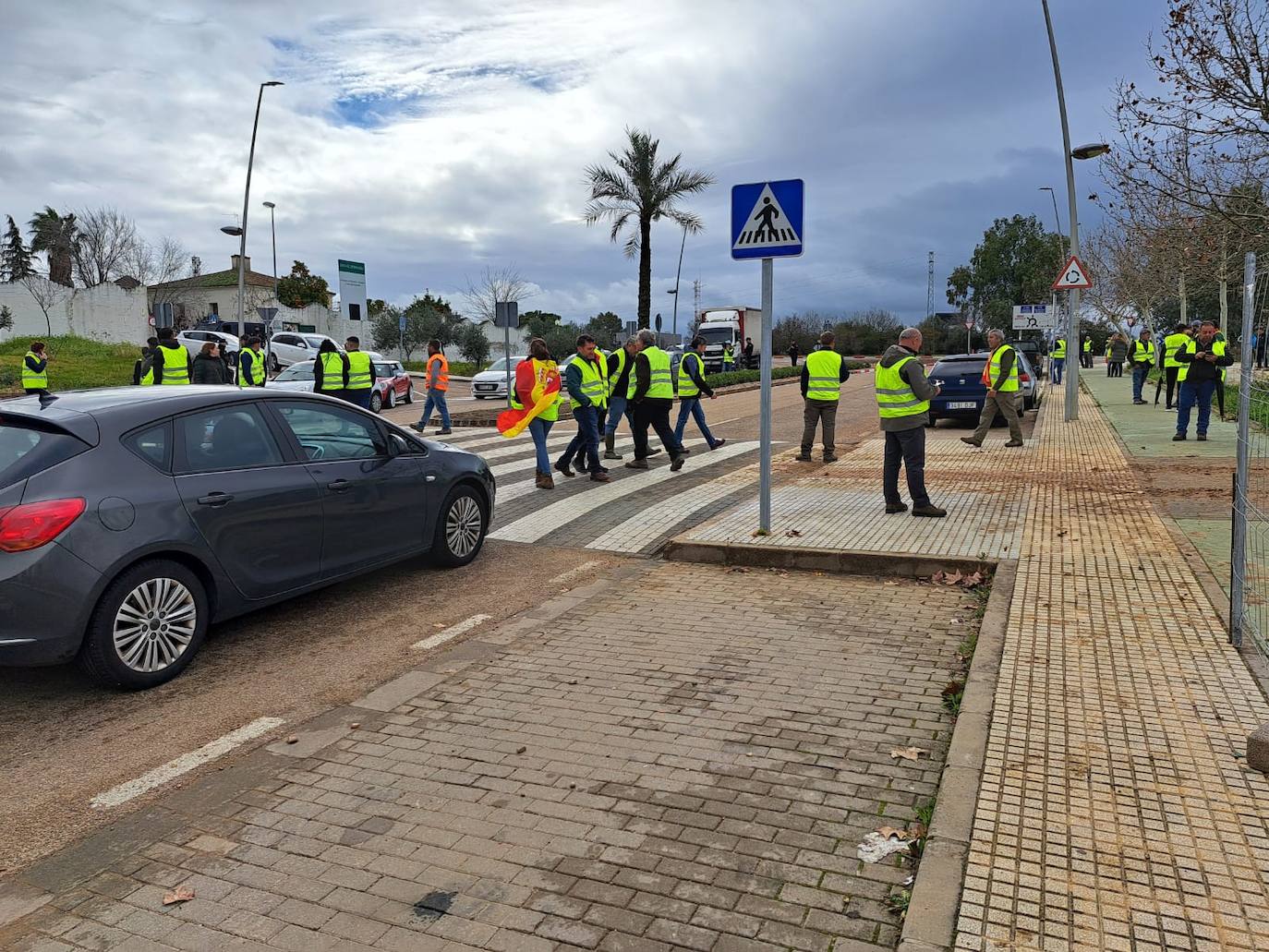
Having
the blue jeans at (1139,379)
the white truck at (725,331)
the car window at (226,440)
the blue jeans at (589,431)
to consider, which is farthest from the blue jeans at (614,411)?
the white truck at (725,331)

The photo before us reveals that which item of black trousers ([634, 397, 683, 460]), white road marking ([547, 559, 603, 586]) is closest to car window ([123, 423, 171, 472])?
white road marking ([547, 559, 603, 586])

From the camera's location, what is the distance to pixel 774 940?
9.45 feet

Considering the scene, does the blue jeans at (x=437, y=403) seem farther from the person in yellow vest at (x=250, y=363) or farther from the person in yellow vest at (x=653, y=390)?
the person in yellow vest at (x=653, y=390)

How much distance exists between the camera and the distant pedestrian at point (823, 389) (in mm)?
13094

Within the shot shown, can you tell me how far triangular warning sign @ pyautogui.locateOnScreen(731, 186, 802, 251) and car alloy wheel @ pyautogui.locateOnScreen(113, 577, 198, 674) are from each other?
16.2ft

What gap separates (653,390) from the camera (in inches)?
476

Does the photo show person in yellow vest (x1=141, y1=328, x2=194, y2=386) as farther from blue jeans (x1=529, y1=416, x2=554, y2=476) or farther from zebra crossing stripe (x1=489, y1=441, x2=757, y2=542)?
zebra crossing stripe (x1=489, y1=441, x2=757, y2=542)

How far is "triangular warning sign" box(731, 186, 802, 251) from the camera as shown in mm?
7695

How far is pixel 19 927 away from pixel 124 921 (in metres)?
0.32

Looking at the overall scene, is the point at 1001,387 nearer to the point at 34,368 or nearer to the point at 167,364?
the point at 167,364

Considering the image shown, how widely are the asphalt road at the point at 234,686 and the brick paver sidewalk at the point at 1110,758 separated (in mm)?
2206

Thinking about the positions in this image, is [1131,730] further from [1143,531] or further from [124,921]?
[1143,531]

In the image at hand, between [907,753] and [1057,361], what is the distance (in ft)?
128

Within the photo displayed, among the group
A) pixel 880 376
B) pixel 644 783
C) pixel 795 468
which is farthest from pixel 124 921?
pixel 795 468
